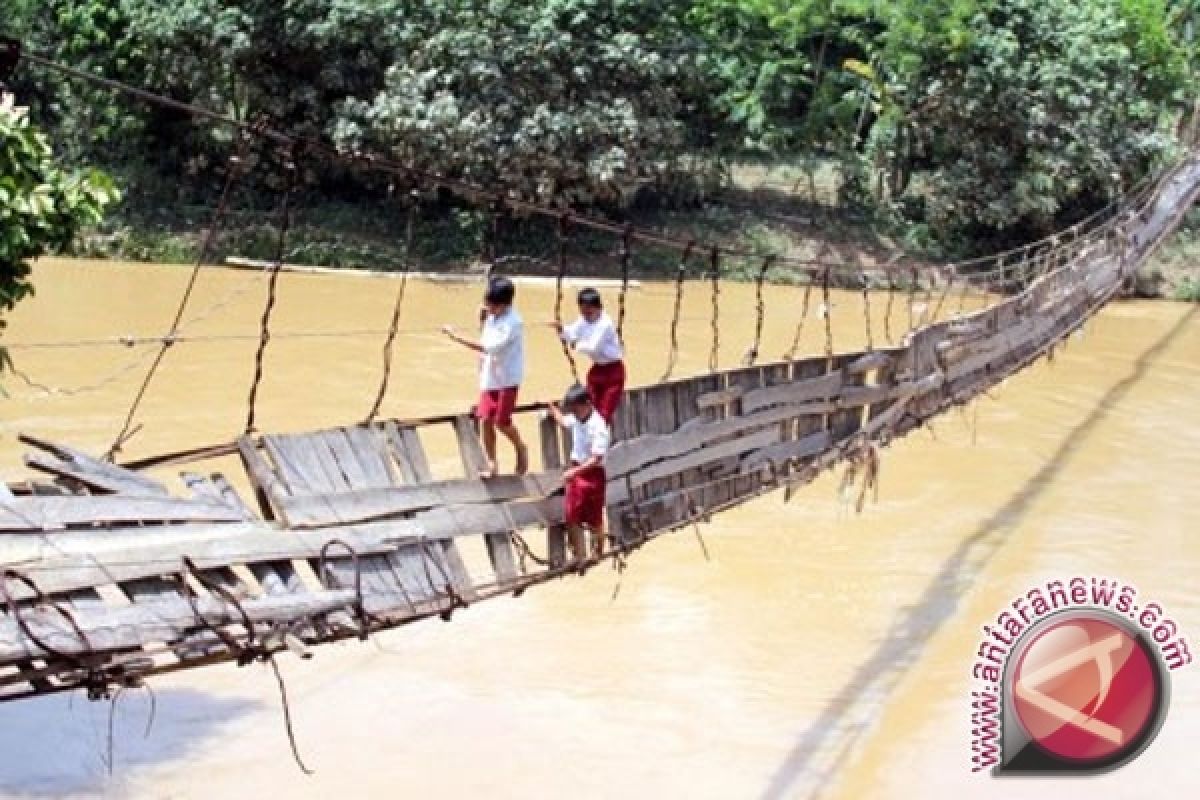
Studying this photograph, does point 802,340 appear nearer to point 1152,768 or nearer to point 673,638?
point 673,638

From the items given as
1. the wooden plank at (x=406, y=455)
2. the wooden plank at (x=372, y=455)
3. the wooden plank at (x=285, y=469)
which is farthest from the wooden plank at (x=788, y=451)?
the wooden plank at (x=285, y=469)

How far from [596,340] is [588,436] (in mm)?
433

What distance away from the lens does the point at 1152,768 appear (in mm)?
6012

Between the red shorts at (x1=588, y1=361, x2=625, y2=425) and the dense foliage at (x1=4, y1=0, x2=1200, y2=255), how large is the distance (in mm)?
10819

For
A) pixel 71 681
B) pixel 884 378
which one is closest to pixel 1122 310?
pixel 884 378

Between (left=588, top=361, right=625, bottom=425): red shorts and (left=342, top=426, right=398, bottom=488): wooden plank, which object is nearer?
(left=342, top=426, right=398, bottom=488): wooden plank

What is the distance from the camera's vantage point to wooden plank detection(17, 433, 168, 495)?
11.8ft

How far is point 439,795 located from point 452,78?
1126cm

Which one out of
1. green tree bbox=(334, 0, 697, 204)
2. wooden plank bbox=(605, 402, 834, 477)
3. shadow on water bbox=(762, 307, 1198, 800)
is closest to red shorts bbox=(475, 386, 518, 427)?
wooden plank bbox=(605, 402, 834, 477)

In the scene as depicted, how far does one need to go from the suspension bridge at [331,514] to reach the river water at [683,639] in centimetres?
93

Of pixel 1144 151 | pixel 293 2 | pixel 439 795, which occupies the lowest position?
pixel 439 795

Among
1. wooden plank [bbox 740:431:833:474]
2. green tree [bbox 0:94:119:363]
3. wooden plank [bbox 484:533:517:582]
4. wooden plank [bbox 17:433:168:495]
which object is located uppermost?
green tree [bbox 0:94:119:363]

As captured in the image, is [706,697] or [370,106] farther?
[370,106]

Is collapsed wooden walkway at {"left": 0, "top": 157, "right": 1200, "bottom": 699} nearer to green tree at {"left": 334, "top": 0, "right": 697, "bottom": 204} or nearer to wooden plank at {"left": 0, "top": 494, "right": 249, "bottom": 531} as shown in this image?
wooden plank at {"left": 0, "top": 494, "right": 249, "bottom": 531}
